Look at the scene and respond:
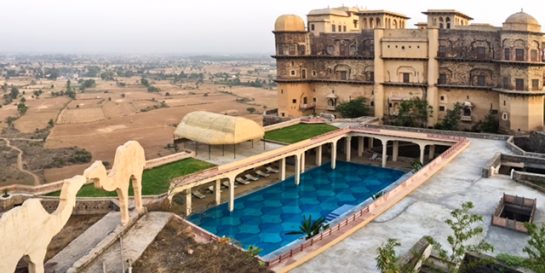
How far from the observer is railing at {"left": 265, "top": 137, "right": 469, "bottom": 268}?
60.3 ft

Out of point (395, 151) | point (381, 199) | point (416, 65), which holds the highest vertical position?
point (416, 65)

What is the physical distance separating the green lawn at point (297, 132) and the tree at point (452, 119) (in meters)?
10.0

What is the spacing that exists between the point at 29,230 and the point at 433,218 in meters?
16.6

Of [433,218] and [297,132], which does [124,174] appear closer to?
[433,218]

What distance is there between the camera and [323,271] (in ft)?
57.3

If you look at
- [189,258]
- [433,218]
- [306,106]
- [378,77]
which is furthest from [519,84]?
[189,258]

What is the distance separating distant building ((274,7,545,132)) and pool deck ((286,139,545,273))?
37.3ft

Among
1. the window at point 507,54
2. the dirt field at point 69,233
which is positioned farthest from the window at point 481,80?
the dirt field at point 69,233

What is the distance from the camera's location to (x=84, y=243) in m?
20.2

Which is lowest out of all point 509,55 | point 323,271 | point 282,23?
point 323,271

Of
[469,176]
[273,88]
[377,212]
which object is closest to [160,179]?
[377,212]

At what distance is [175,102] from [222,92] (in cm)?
2384

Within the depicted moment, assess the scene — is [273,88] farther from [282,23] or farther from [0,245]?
[0,245]

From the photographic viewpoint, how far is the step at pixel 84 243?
60.1 feet
